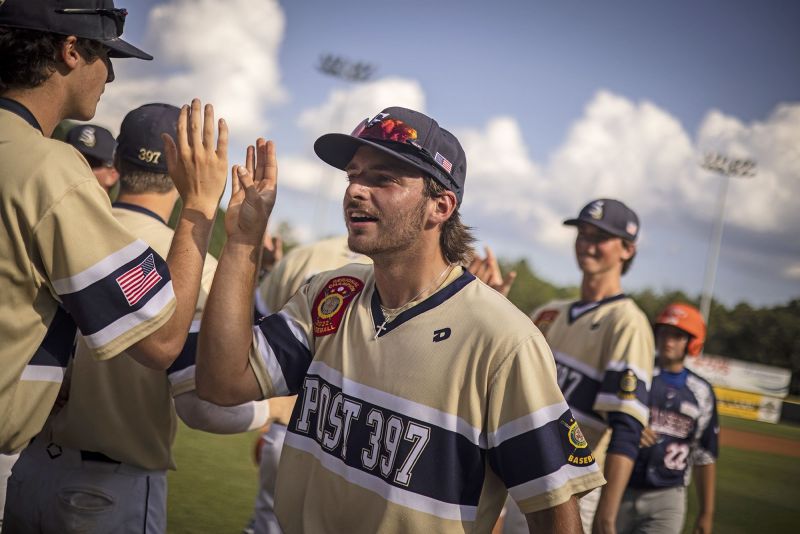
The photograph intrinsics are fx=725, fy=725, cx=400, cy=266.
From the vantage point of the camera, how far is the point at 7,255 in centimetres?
209

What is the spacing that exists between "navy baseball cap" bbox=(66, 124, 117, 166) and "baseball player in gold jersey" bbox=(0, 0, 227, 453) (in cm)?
214

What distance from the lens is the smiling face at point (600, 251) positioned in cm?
531

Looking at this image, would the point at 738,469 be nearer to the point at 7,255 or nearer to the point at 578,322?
the point at 578,322

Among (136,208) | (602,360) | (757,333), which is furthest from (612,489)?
(757,333)

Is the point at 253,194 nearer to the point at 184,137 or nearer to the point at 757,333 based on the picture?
the point at 184,137

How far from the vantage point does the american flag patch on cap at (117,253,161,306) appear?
220 centimetres

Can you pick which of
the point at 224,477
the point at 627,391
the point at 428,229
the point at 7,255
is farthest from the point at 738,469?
the point at 7,255

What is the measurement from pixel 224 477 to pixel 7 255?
6.73m

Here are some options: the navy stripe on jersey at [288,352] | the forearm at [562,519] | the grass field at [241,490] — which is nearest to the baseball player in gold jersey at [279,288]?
the grass field at [241,490]

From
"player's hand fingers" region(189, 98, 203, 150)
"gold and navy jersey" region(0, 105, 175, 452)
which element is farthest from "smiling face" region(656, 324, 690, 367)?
"gold and navy jersey" region(0, 105, 175, 452)

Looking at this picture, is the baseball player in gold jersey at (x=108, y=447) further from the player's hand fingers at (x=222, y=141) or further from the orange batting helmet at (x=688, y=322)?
the orange batting helmet at (x=688, y=322)

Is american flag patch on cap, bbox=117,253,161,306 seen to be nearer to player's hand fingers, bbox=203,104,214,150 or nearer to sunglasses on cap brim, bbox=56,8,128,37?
player's hand fingers, bbox=203,104,214,150

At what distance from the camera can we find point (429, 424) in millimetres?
2422

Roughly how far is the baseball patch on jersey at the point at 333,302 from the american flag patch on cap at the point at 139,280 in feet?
2.40
